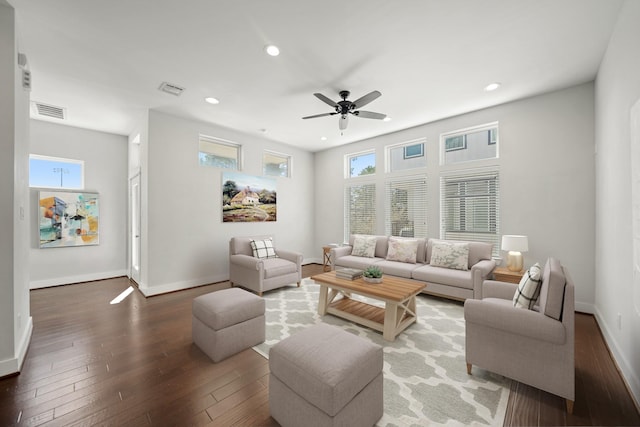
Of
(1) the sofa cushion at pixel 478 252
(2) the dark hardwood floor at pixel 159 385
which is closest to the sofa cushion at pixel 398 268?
(1) the sofa cushion at pixel 478 252

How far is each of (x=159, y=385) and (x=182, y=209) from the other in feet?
10.6

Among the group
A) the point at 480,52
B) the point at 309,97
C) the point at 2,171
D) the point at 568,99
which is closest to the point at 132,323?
the point at 2,171

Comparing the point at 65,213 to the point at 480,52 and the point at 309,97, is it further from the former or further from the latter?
the point at 480,52

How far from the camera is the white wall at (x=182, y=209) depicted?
4336 millimetres

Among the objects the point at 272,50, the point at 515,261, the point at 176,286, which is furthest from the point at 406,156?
the point at 176,286

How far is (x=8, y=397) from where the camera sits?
1922 mm

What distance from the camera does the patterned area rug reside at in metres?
1.73

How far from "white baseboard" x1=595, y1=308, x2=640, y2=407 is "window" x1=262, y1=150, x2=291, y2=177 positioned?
5.80 m

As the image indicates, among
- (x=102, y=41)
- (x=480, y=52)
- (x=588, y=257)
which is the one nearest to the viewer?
(x=102, y=41)

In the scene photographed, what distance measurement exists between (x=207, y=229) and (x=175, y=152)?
1.50 m

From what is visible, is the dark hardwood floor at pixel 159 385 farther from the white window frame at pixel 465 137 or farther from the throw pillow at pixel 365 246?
the throw pillow at pixel 365 246

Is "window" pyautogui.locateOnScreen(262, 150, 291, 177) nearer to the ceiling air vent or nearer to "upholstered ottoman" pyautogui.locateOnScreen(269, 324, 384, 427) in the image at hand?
the ceiling air vent

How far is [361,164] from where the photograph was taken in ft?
20.5

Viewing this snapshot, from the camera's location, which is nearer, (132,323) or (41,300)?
(132,323)
